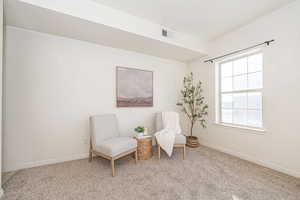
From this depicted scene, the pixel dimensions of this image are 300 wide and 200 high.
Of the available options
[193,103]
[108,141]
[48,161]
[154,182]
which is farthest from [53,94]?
[193,103]

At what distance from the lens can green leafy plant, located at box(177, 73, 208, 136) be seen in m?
3.31

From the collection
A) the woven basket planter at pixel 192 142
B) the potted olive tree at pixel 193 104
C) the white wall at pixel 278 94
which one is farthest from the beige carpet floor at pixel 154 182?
the potted olive tree at pixel 193 104

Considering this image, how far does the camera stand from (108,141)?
7.30 ft

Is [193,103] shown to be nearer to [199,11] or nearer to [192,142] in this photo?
[192,142]

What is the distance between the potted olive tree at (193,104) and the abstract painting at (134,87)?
94 centimetres

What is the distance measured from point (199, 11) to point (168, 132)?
7.27 ft

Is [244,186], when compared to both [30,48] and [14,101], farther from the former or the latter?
[30,48]

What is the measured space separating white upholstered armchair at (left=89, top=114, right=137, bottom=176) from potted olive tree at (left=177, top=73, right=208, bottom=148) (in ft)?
5.41

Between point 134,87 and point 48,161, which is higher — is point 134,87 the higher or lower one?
→ the higher one

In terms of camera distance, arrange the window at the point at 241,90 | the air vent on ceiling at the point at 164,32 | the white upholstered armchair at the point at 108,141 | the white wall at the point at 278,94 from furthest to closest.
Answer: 1. the air vent on ceiling at the point at 164,32
2. the window at the point at 241,90
3. the white upholstered armchair at the point at 108,141
4. the white wall at the point at 278,94

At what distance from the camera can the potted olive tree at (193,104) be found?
324 centimetres

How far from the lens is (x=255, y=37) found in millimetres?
2322

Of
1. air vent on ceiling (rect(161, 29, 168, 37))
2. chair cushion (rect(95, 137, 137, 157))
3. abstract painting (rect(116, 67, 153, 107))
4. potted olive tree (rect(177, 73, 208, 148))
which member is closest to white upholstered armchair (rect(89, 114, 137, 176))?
chair cushion (rect(95, 137, 137, 157))

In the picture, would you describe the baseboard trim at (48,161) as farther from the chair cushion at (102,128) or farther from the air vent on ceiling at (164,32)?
the air vent on ceiling at (164,32)
